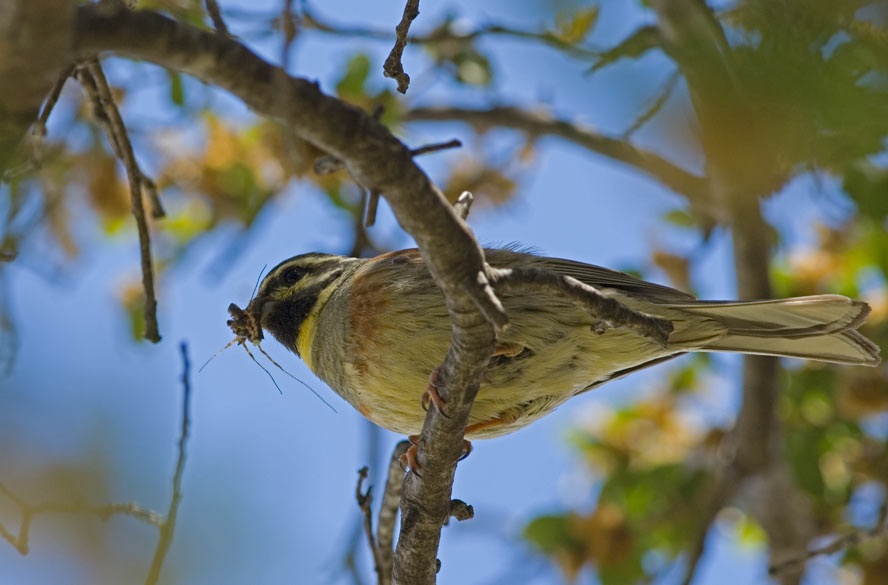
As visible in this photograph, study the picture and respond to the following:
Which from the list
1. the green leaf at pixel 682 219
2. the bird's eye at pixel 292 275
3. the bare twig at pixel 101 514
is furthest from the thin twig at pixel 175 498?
the green leaf at pixel 682 219

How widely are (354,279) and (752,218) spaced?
2.82 meters

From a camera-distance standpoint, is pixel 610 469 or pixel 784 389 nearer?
pixel 784 389

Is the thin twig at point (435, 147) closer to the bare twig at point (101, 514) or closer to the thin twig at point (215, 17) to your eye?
the thin twig at point (215, 17)

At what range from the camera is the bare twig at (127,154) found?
3973 mm

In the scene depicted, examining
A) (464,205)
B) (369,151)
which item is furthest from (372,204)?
(464,205)

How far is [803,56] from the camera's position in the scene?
1700 millimetres

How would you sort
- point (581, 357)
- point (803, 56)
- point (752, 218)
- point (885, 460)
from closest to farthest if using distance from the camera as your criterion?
1. point (803, 56)
2. point (581, 357)
3. point (752, 218)
4. point (885, 460)

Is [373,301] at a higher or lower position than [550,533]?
lower

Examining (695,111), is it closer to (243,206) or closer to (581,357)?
(581,357)

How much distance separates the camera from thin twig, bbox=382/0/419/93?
2.84m

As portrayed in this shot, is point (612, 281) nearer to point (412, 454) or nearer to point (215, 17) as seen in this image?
point (412, 454)

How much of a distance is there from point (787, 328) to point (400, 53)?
113 inches

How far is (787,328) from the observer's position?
4.86 metres

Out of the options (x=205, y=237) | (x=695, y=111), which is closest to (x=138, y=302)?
(x=205, y=237)
